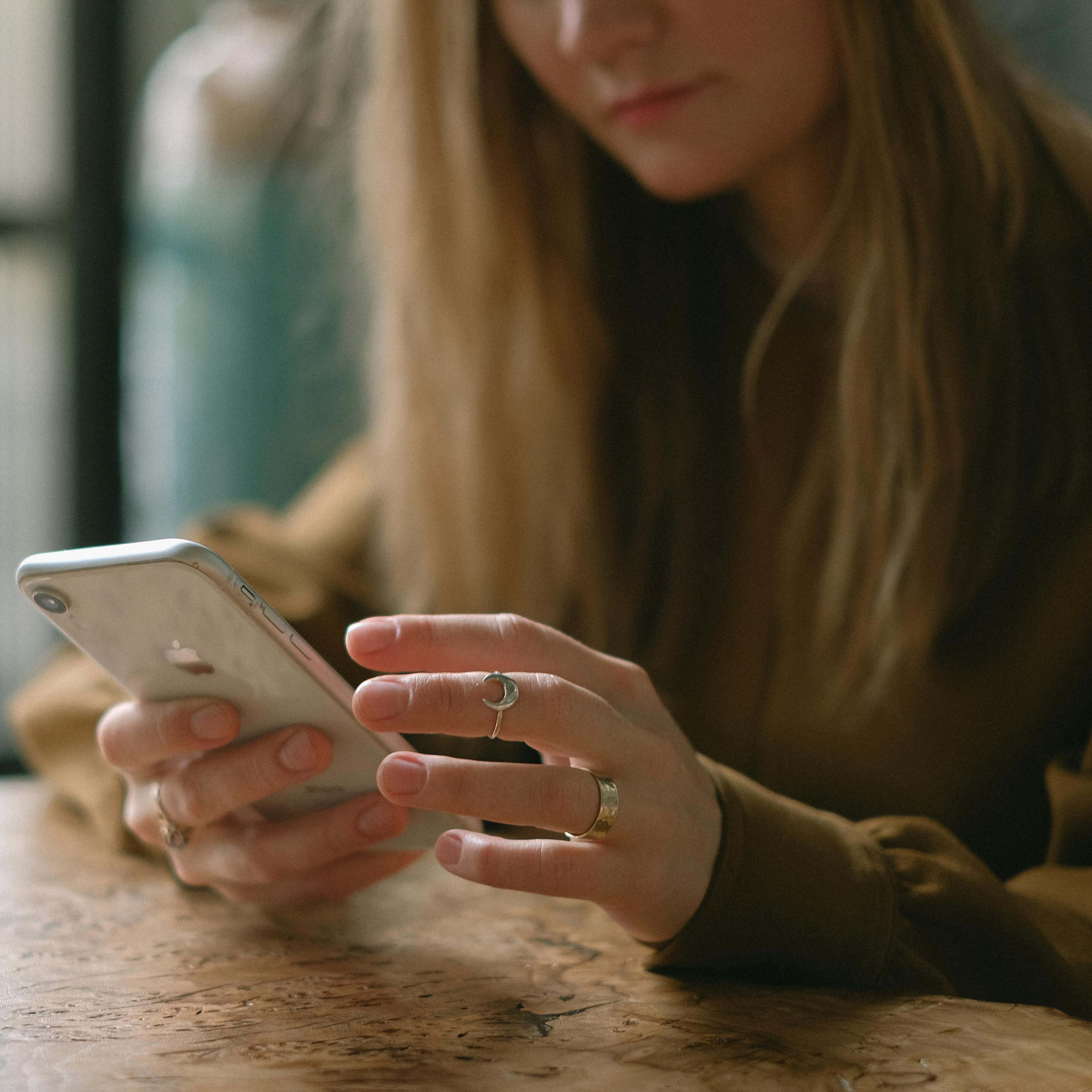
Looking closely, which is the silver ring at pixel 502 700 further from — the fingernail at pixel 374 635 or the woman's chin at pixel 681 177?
the woman's chin at pixel 681 177

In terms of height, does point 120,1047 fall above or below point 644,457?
below

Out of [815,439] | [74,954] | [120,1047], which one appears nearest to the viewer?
[120,1047]

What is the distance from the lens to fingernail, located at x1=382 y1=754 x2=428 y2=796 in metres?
0.44

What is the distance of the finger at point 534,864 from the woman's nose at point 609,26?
1.86ft

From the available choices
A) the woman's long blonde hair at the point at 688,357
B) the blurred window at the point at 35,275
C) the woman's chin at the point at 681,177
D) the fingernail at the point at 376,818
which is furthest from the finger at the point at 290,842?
the blurred window at the point at 35,275

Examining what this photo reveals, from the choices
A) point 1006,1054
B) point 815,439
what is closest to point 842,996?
point 1006,1054

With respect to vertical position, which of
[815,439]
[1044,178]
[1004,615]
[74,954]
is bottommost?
→ [74,954]

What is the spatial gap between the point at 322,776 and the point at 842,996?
0.26m

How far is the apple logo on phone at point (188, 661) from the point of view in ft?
1.56

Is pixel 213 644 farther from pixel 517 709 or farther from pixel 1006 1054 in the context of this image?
pixel 1006 1054

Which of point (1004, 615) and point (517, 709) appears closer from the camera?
point (517, 709)

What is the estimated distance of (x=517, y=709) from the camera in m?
0.45

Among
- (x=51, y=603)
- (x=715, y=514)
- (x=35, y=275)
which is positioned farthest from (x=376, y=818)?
(x=35, y=275)

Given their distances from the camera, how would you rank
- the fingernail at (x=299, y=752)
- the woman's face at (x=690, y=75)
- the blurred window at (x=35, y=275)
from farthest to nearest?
the blurred window at (x=35, y=275)
the woman's face at (x=690, y=75)
the fingernail at (x=299, y=752)
